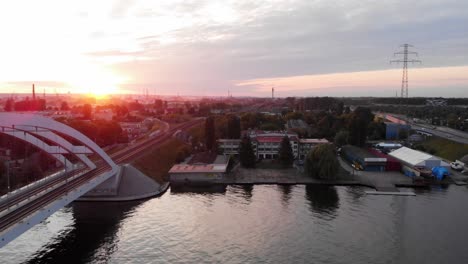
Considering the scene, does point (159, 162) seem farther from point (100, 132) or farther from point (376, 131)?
point (376, 131)

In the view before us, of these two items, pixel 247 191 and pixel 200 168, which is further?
pixel 200 168

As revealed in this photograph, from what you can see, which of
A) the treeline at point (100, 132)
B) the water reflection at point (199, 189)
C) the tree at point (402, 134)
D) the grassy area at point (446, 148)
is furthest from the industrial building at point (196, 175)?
the tree at point (402, 134)

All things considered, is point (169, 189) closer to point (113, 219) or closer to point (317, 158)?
point (113, 219)

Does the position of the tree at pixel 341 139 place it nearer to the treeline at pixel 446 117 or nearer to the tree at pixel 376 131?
the tree at pixel 376 131

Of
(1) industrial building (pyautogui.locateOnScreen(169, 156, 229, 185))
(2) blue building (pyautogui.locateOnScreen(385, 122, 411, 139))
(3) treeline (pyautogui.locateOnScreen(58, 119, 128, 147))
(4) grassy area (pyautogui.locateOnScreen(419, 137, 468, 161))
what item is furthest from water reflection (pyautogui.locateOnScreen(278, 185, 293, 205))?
(2) blue building (pyautogui.locateOnScreen(385, 122, 411, 139))

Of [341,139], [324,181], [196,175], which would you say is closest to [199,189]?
[196,175]

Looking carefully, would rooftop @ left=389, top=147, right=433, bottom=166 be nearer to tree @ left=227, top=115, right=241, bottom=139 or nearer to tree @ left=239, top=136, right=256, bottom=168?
tree @ left=239, top=136, right=256, bottom=168
